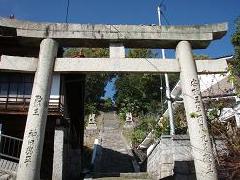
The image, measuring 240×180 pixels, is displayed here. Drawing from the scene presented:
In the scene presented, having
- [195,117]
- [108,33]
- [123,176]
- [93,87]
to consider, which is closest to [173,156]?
[123,176]

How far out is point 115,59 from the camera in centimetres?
1015

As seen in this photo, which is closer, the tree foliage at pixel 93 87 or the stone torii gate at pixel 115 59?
the stone torii gate at pixel 115 59

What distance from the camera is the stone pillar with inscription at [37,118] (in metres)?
8.71

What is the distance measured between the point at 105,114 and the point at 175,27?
37449mm

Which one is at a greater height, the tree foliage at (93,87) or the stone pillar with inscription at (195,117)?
the tree foliage at (93,87)

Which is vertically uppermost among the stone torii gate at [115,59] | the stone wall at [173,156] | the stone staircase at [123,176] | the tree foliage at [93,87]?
the tree foliage at [93,87]

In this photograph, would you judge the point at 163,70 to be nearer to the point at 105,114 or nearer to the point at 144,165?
the point at 144,165

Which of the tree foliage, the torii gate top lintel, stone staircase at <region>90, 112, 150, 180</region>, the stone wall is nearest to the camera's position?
the torii gate top lintel

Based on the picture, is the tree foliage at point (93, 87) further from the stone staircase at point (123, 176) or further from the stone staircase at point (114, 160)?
the stone staircase at point (123, 176)

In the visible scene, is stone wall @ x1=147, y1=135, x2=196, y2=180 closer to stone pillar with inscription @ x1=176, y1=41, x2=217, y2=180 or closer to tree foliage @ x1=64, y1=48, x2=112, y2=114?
stone pillar with inscription @ x1=176, y1=41, x2=217, y2=180

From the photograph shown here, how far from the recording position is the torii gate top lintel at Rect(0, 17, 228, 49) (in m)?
10.3

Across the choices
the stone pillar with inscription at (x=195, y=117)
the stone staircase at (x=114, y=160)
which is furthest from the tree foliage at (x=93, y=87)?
the stone pillar with inscription at (x=195, y=117)

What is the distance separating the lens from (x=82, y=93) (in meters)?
20.0

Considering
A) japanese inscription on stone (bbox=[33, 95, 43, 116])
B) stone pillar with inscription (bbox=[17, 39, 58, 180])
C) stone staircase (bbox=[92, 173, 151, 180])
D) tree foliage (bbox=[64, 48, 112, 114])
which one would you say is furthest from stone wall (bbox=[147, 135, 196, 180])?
tree foliage (bbox=[64, 48, 112, 114])
